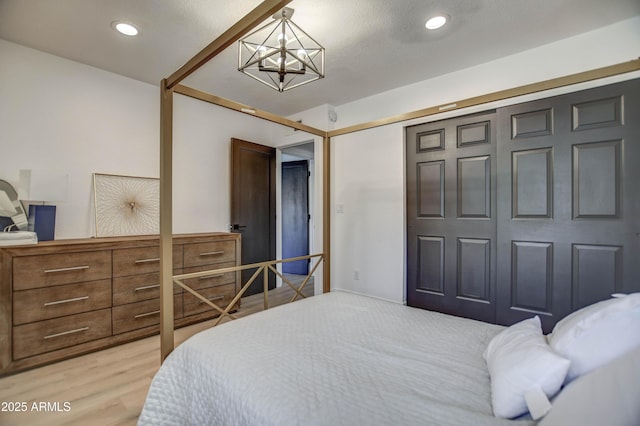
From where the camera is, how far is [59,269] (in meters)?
2.26

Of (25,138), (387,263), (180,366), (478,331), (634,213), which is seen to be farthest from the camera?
(387,263)

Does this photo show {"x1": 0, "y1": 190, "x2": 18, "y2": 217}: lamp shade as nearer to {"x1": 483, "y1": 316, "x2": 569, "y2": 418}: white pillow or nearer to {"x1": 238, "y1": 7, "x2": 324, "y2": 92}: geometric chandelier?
{"x1": 238, "y1": 7, "x2": 324, "y2": 92}: geometric chandelier

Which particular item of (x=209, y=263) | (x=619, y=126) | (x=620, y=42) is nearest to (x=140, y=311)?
(x=209, y=263)

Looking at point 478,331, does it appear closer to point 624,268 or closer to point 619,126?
point 624,268

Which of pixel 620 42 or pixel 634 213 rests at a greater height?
pixel 620 42

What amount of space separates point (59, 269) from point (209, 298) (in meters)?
1.28

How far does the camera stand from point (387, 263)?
11.2 ft

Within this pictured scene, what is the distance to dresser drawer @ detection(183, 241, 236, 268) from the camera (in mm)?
2963

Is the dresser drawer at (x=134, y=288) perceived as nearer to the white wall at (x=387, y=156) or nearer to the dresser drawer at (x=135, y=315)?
the dresser drawer at (x=135, y=315)

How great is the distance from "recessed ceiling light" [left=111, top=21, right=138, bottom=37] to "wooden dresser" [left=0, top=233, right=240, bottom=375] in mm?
1712

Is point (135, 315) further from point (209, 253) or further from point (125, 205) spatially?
point (125, 205)

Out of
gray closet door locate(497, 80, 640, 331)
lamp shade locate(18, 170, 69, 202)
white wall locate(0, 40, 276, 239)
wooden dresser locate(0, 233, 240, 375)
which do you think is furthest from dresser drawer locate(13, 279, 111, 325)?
gray closet door locate(497, 80, 640, 331)

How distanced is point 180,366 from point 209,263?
188 cm

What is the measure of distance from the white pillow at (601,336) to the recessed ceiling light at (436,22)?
81.4 inches
